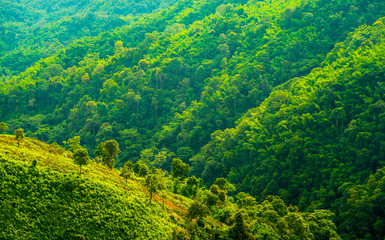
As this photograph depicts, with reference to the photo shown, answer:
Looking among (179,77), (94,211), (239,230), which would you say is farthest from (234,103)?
(94,211)

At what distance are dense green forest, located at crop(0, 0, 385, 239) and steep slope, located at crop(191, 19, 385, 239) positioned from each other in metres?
0.17

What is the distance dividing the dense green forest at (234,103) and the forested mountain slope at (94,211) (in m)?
0.35

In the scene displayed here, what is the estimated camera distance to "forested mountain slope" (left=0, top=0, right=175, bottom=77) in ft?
352

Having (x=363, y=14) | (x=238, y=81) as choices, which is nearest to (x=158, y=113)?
(x=238, y=81)

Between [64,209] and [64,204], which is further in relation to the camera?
[64,204]

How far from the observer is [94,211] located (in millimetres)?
26797

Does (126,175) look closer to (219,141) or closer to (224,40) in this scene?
(219,141)

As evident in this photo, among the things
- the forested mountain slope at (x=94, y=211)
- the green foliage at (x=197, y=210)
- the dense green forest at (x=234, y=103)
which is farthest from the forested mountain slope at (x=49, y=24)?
the green foliage at (x=197, y=210)

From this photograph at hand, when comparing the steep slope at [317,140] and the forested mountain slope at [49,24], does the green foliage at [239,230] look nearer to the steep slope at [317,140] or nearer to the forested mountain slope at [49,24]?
the steep slope at [317,140]

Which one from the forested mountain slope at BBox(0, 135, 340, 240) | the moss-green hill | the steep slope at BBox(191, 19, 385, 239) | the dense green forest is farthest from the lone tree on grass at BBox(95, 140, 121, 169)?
the steep slope at BBox(191, 19, 385, 239)

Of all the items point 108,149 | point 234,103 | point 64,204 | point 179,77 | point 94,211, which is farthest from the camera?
point 179,77

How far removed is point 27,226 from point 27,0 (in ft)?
479

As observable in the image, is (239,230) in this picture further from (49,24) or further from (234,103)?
(49,24)

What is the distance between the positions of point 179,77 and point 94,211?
57.9m
